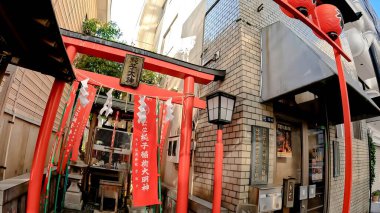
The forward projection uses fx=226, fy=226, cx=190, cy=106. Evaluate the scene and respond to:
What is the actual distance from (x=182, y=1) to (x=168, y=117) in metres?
7.91

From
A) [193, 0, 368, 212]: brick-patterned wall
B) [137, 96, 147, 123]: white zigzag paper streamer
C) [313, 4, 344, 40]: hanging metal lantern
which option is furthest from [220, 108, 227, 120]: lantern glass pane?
[313, 4, 344, 40]: hanging metal lantern

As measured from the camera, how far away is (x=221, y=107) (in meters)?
4.39

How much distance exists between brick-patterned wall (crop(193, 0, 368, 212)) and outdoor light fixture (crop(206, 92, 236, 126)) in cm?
45

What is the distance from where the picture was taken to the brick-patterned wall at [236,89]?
4.66 metres

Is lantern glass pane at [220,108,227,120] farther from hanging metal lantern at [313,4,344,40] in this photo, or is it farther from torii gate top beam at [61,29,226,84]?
hanging metal lantern at [313,4,344,40]

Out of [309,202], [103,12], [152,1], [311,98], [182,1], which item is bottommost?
[309,202]

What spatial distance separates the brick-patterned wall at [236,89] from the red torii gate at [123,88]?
0.69 metres

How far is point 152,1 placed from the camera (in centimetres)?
1645

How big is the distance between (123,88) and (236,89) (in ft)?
8.25

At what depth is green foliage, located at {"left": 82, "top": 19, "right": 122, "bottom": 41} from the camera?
1110 centimetres

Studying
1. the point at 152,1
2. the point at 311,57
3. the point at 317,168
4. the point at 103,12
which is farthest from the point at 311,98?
the point at 103,12

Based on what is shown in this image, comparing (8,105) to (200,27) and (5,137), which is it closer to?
(5,137)

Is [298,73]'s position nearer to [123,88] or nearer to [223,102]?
[223,102]

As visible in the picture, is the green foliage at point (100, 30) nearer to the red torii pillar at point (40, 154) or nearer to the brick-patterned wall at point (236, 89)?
Result: the brick-patterned wall at point (236, 89)
